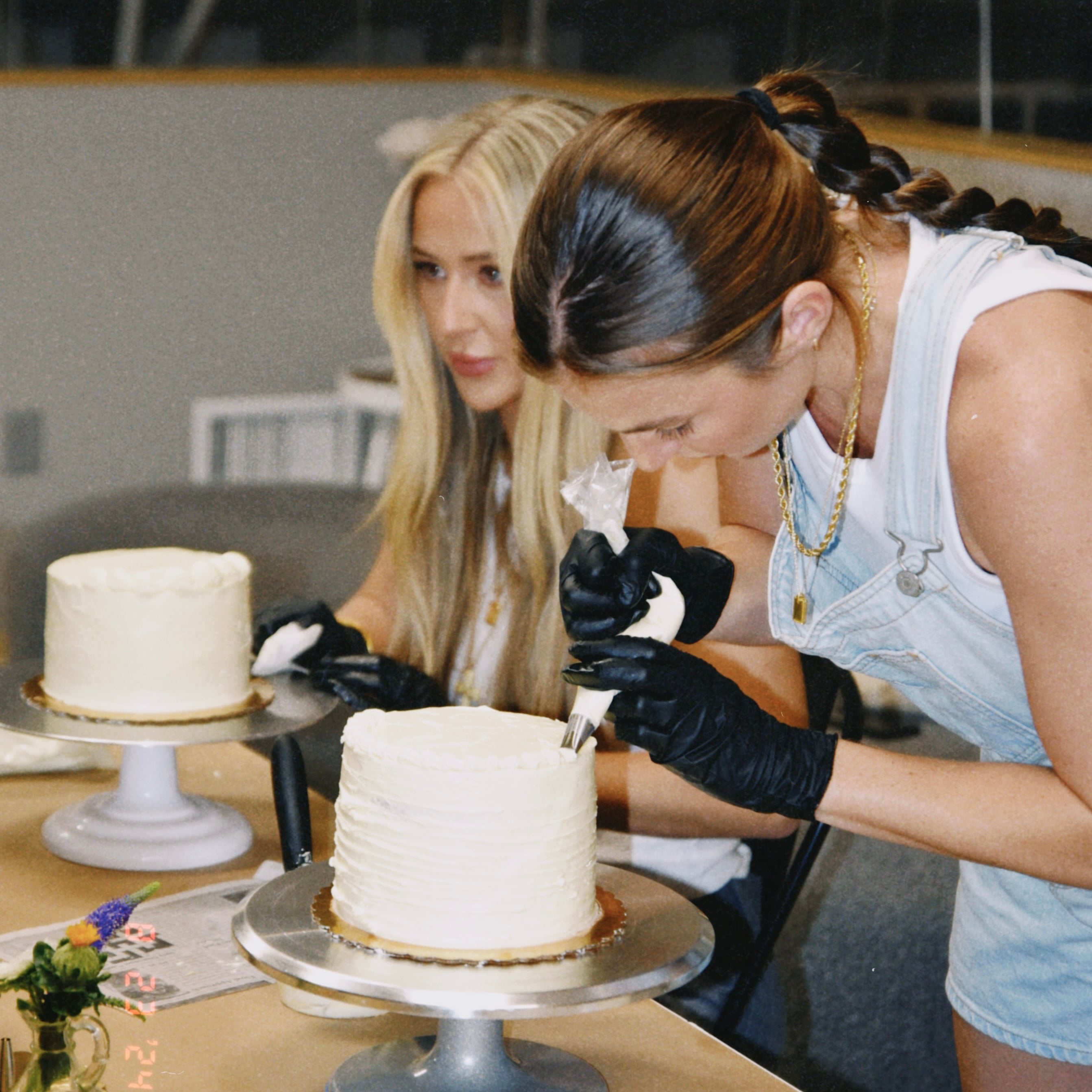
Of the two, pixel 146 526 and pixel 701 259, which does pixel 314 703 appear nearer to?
pixel 701 259

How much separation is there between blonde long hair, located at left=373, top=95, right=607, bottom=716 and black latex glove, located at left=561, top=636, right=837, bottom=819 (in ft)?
2.52

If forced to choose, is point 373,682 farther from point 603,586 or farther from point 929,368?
point 929,368

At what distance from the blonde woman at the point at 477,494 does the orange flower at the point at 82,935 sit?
2.51 ft

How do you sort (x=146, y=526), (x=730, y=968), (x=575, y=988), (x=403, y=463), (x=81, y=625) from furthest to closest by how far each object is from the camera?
(x=146, y=526)
(x=403, y=463)
(x=730, y=968)
(x=81, y=625)
(x=575, y=988)

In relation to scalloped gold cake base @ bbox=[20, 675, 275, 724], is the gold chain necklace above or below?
above

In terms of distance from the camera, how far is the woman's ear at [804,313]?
108 centimetres

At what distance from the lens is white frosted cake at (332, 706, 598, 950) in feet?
3.16

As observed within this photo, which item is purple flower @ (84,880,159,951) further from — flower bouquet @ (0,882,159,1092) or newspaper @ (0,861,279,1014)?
newspaper @ (0,861,279,1014)

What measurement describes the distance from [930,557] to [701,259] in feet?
1.03

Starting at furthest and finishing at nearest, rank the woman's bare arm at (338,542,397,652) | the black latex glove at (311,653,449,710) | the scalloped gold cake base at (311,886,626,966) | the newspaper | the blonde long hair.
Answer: the woman's bare arm at (338,542,397,652), the blonde long hair, the black latex glove at (311,653,449,710), the newspaper, the scalloped gold cake base at (311,886,626,966)

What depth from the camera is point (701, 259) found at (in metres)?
1.03

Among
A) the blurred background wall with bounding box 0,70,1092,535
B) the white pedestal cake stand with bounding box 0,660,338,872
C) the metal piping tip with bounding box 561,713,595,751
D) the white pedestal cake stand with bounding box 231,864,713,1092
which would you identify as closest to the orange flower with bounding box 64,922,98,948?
the white pedestal cake stand with bounding box 231,864,713,1092

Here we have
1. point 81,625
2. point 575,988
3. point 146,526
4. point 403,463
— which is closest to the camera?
point 575,988

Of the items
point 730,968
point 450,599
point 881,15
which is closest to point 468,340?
point 450,599
